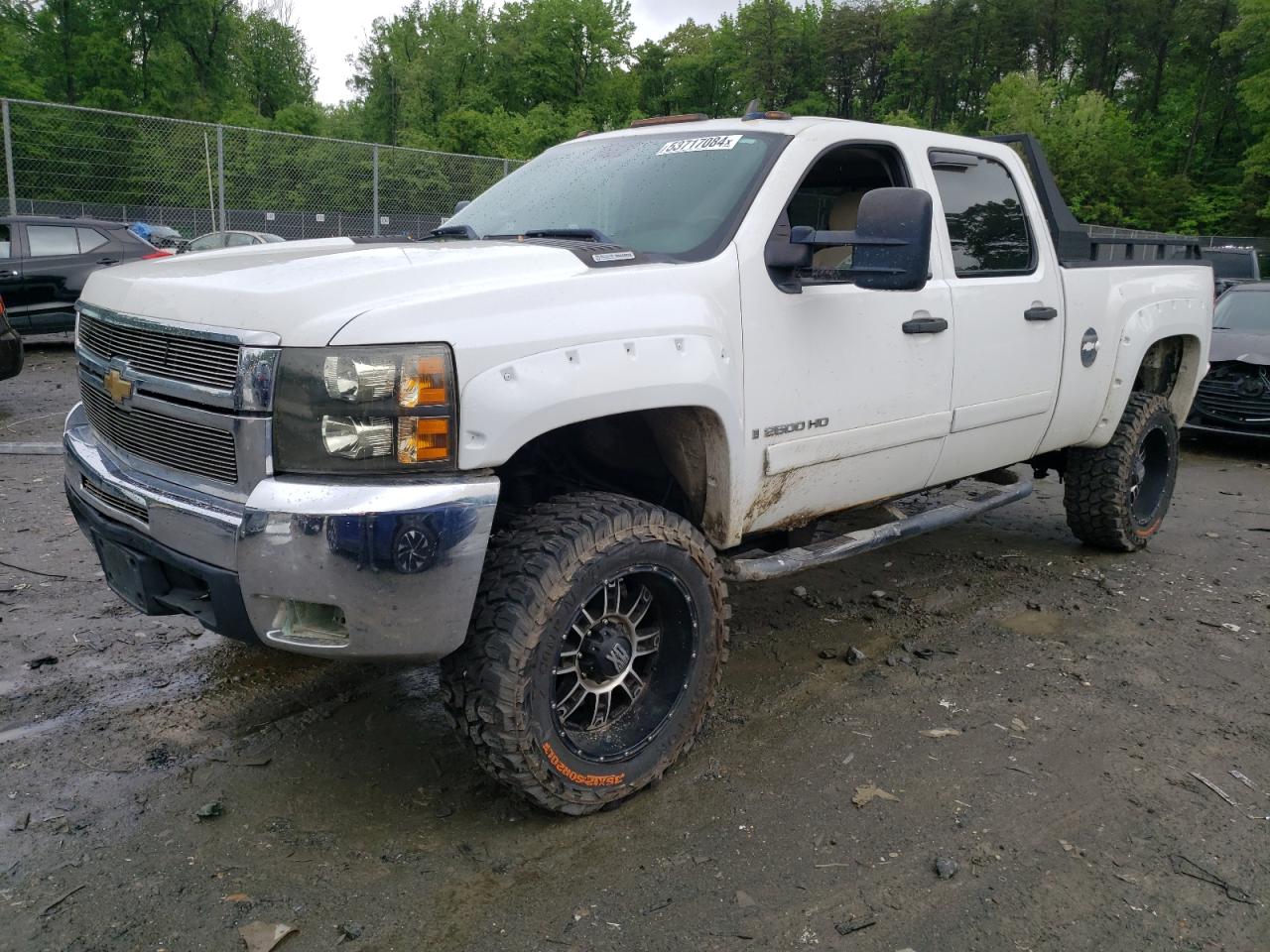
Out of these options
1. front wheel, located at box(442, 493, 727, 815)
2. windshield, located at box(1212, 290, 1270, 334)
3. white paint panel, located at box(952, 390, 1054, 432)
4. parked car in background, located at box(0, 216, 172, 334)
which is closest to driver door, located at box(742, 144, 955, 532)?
white paint panel, located at box(952, 390, 1054, 432)

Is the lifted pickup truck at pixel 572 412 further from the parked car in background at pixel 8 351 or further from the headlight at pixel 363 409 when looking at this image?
the parked car in background at pixel 8 351

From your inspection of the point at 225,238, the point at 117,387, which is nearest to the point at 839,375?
the point at 117,387

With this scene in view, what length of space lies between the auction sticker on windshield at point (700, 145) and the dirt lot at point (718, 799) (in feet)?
6.49

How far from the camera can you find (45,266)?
11828mm

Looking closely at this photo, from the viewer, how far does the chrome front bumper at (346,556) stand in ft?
7.88

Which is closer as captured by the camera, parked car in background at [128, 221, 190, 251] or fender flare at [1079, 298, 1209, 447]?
fender flare at [1079, 298, 1209, 447]

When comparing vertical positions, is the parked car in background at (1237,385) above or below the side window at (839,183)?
below

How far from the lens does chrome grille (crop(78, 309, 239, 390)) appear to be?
2.55 meters

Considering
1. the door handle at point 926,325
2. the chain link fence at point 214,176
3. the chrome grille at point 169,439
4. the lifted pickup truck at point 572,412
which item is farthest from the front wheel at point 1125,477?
the chain link fence at point 214,176

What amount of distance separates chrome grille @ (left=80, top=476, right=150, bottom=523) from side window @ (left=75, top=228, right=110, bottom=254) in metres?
10.7

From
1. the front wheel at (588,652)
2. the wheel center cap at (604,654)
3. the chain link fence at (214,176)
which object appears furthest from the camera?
the chain link fence at (214,176)

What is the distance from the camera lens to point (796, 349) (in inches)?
132

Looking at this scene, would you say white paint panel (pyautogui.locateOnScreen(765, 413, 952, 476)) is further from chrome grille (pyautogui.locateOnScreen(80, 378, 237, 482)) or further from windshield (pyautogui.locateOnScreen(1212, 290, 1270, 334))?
windshield (pyautogui.locateOnScreen(1212, 290, 1270, 334))

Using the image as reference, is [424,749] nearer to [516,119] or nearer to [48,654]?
[48,654]
